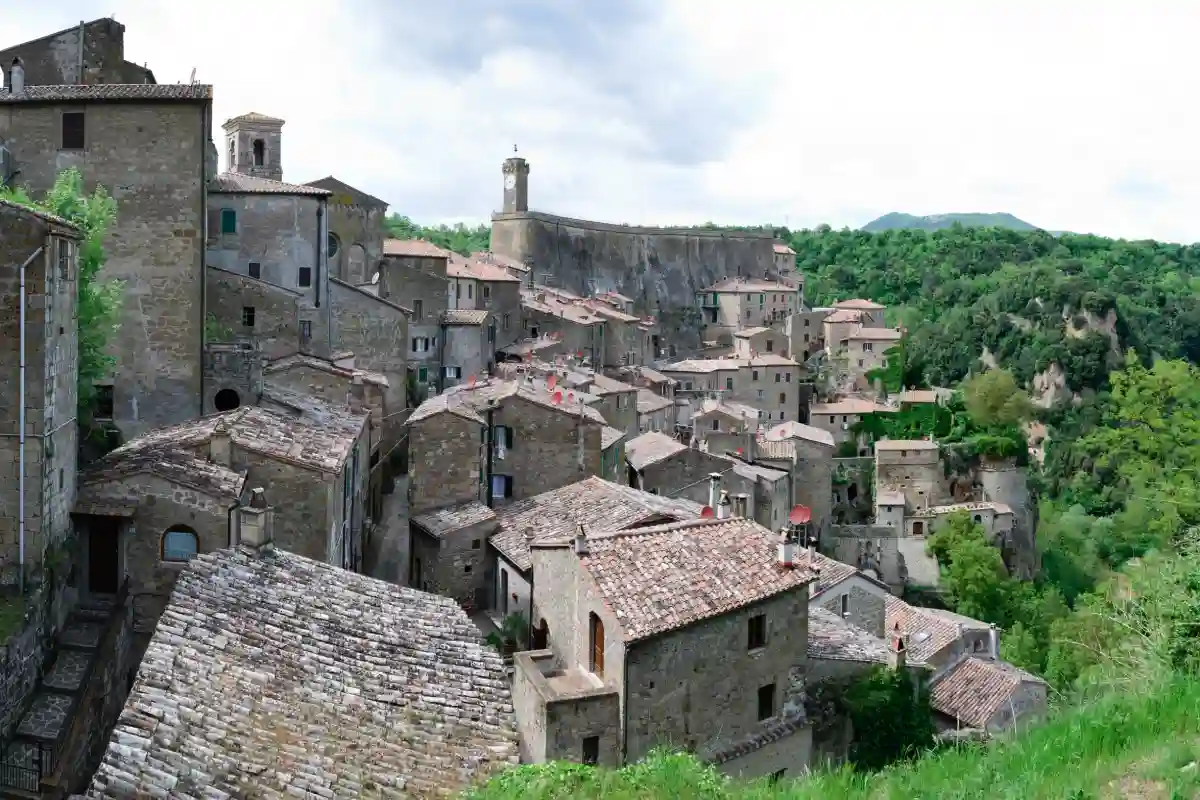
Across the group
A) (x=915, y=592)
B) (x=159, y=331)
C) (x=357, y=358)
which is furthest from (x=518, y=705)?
(x=915, y=592)

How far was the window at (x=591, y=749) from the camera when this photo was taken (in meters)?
18.1

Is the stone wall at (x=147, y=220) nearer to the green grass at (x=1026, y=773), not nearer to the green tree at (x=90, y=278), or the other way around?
the green tree at (x=90, y=278)

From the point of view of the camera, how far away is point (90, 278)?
21.2 meters

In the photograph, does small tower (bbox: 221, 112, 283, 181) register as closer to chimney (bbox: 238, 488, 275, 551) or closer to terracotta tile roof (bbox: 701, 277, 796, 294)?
chimney (bbox: 238, 488, 275, 551)

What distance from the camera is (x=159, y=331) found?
24.2 metres

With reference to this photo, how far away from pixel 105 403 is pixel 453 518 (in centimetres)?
797

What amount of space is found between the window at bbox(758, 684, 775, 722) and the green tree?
13.2m

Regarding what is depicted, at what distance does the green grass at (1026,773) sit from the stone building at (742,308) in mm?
83051

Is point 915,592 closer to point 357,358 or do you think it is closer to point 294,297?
point 357,358

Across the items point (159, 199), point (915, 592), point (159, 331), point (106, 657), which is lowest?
point (915, 592)

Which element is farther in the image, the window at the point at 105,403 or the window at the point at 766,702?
the window at the point at 105,403

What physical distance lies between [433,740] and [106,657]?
498 centimetres

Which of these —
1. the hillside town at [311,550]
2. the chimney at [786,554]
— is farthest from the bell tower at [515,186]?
the chimney at [786,554]

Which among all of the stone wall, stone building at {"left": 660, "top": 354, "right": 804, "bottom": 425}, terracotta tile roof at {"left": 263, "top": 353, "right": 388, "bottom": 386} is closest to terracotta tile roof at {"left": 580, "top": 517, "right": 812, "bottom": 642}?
terracotta tile roof at {"left": 263, "top": 353, "right": 388, "bottom": 386}
